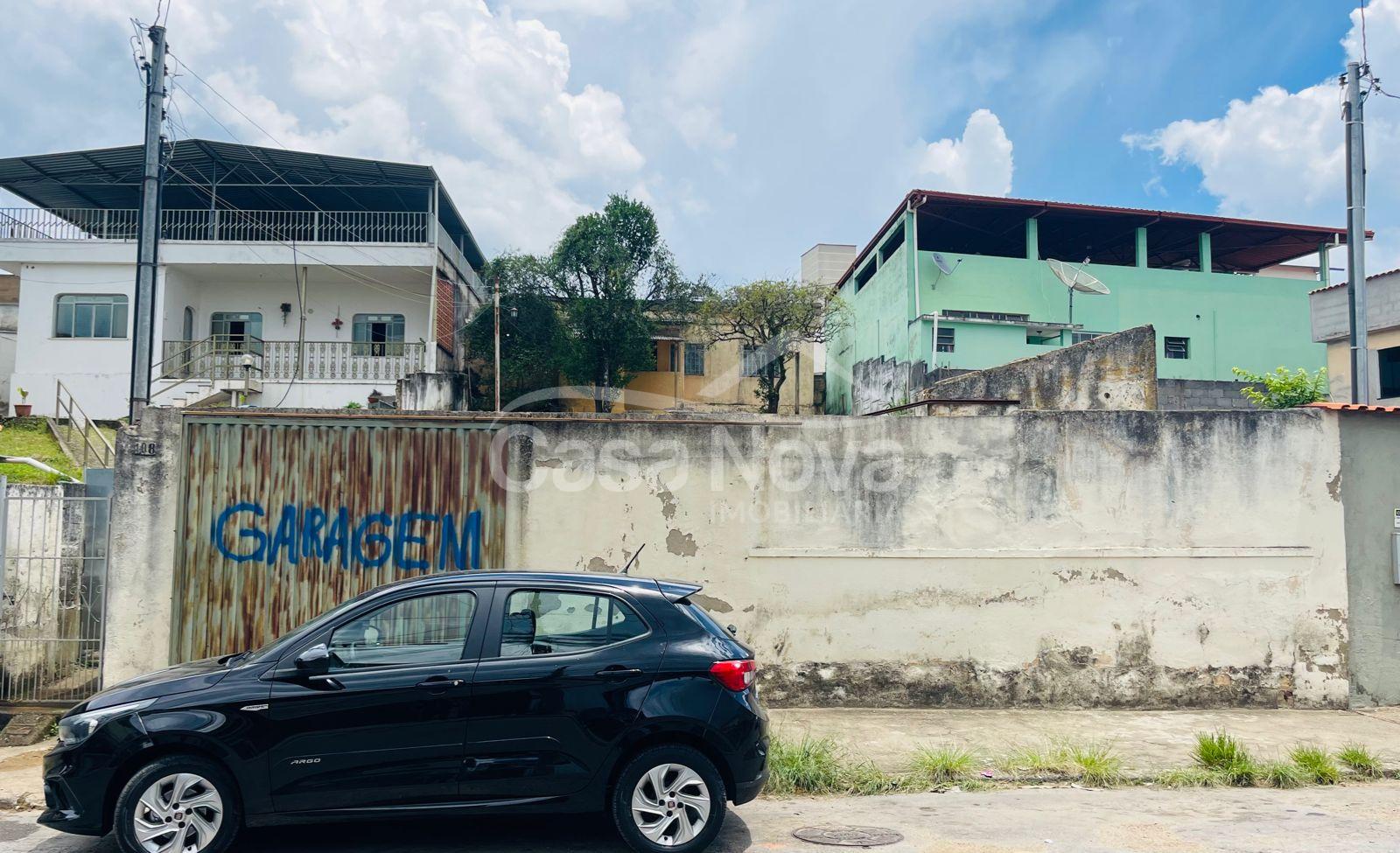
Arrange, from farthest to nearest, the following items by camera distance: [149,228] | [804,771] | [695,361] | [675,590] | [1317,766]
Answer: [695,361] < [149,228] < [1317,766] < [804,771] < [675,590]

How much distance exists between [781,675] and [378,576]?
3.90m

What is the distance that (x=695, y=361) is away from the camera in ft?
94.8

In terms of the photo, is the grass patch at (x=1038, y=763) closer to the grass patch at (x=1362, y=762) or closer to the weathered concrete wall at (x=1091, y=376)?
the grass patch at (x=1362, y=762)

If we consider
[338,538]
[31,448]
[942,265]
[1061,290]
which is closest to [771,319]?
[942,265]

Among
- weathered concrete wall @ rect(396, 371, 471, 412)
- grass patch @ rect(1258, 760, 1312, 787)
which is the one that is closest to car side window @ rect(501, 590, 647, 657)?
grass patch @ rect(1258, 760, 1312, 787)

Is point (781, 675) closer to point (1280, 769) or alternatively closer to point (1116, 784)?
point (1116, 784)

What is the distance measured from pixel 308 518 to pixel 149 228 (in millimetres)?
7443

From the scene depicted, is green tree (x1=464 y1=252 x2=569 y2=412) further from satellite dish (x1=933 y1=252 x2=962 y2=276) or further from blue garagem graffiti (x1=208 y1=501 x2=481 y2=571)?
blue garagem graffiti (x1=208 y1=501 x2=481 y2=571)

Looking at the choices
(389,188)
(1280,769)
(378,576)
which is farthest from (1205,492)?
(389,188)

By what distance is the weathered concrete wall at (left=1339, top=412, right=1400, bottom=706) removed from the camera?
9.12 meters

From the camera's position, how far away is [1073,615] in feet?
29.5

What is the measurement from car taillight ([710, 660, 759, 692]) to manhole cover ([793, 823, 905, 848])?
1.12m

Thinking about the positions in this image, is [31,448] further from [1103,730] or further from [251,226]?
[1103,730]

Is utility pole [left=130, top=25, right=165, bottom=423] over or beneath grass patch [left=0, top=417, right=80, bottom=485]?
over
